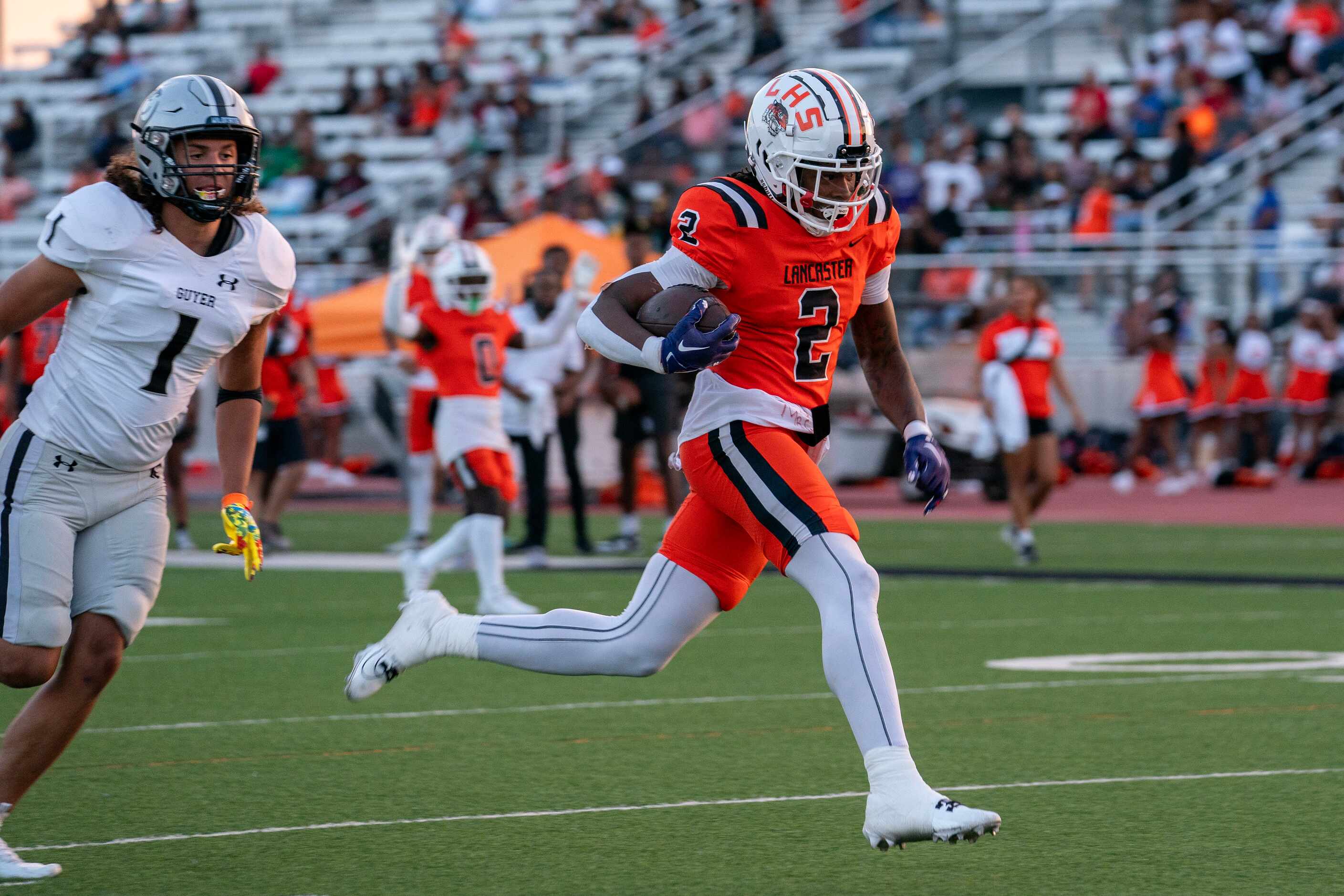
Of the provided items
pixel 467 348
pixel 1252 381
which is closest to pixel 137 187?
pixel 467 348

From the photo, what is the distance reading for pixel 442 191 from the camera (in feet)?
88.4

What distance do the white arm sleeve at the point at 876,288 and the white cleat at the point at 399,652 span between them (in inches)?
54.1

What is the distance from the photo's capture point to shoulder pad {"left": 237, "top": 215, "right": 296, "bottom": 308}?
195 inches

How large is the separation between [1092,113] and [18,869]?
832 inches

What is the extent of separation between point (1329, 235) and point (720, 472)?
18.0 meters

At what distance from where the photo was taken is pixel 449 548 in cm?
1005

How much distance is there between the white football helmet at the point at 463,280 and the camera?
1116 cm

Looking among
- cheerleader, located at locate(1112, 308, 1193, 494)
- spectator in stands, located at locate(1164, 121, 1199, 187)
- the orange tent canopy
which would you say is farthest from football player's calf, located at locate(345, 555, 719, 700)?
spectator in stands, located at locate(1164, 121, 1199, 187)

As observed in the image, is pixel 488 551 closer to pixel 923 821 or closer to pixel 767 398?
pixel 767 398

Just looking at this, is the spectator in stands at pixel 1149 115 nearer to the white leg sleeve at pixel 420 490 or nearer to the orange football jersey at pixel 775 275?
the white leg sleeve at pixel 420 490

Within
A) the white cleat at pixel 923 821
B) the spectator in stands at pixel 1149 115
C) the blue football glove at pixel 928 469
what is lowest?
the white cleat at pixel 923 821

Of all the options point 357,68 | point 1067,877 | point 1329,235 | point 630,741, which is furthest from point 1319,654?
point 357,68

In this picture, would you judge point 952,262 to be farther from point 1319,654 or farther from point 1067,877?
point 1067,877

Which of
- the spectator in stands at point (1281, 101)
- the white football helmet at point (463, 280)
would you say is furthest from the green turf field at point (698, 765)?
the spectator in stands at point (1281, 101)
